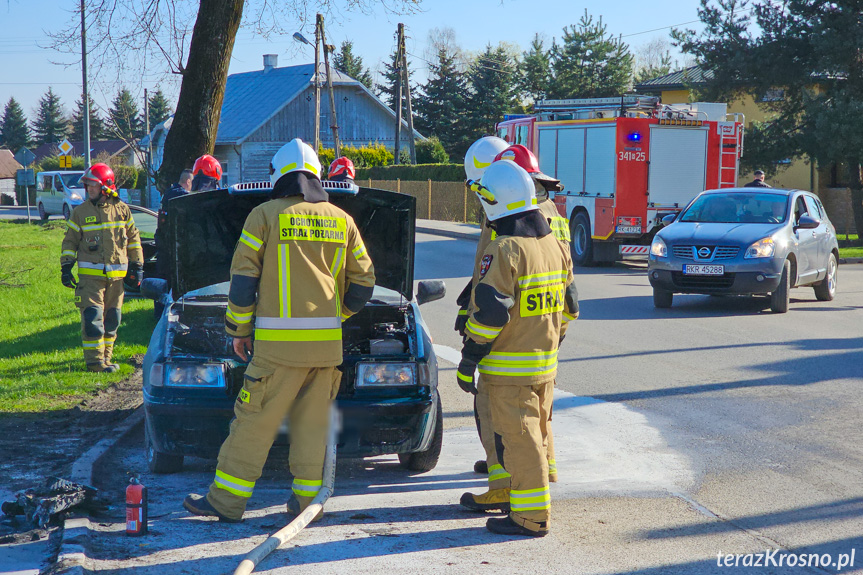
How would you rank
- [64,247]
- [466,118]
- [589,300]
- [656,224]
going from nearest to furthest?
[64,247] → [589,300] → [656,224] → [466,118]

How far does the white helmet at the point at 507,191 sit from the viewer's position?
4562 mm

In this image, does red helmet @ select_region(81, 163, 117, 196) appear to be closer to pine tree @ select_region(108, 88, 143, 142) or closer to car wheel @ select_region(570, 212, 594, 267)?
pine tree @ select_region(108, 88, 143, 142)

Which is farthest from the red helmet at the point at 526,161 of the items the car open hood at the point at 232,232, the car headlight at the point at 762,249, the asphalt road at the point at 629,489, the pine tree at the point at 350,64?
the pine tree at the point at 350,64

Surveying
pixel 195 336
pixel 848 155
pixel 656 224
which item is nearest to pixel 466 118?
pixel 848 155

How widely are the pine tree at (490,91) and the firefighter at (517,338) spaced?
158 feet

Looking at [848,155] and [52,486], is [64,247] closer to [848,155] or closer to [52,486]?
[52,486]

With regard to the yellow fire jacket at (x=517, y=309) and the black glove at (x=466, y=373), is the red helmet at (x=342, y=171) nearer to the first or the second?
the yellow fire jacket at (x=517, y=309)

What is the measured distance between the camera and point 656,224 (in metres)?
18.4

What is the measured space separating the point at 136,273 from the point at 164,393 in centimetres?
427

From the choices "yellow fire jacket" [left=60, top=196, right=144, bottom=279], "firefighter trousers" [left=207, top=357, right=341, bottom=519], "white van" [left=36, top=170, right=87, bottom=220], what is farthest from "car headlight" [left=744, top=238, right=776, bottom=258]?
"white van" [left=36, top=170, right=87, bottom=220]

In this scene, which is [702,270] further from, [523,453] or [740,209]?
[523,453]

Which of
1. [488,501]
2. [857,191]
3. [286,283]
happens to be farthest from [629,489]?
[857,191]

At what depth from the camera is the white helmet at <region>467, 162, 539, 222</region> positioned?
4.56 meters

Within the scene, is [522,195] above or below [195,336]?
above
